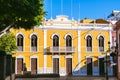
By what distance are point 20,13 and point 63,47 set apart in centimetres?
3649

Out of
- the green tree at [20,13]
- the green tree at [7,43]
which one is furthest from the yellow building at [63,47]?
the green tree at [20,13]

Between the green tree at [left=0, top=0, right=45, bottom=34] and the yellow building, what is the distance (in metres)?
31.3

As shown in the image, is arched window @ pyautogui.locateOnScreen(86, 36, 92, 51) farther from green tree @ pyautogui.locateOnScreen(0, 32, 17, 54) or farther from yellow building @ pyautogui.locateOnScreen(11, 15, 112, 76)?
green tree @ pyautogui.locateOnScreen(0, 32, 17, 54)

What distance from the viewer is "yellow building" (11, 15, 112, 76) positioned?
5769 cm

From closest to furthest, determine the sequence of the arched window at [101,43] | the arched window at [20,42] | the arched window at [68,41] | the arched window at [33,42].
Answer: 1. the arched window at [20,42]
2. the arched window at [33,42]
3. the arched window at [68,41]
4. the arched window at [101,43]

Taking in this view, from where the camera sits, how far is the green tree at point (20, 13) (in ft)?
69.7

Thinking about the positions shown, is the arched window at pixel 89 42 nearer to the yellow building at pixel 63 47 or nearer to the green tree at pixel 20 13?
the yellow building at pixel 63 47

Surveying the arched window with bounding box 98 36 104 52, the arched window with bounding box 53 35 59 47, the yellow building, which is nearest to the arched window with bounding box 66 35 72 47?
the yellow building

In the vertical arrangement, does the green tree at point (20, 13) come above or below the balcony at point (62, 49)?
above

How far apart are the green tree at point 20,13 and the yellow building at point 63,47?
31304 millimetres

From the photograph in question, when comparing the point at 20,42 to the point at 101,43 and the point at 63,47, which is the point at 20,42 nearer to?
the point at 63,47

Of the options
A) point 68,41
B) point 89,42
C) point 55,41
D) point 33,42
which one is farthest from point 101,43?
point 33,42

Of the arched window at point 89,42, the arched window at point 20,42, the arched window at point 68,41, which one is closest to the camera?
the arched window at point 20,42

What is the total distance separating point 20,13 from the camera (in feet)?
73.6
